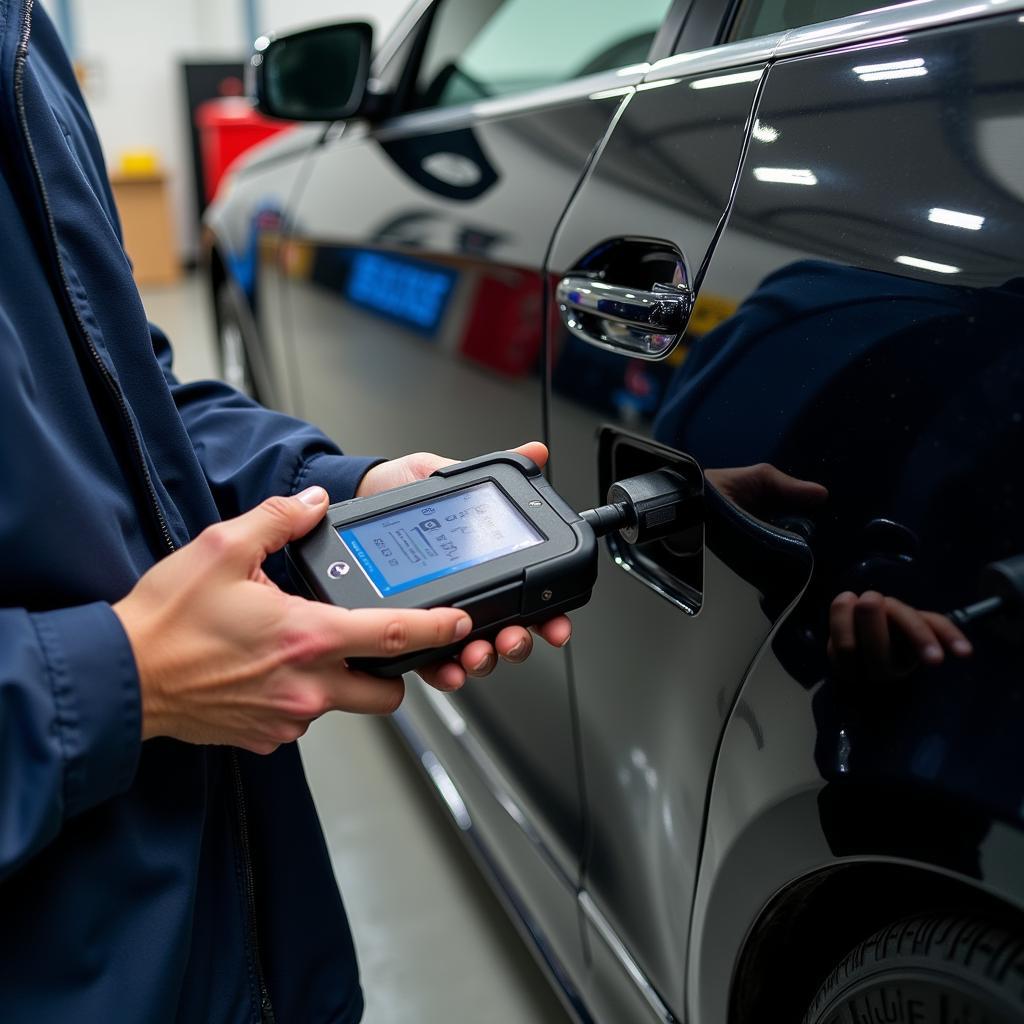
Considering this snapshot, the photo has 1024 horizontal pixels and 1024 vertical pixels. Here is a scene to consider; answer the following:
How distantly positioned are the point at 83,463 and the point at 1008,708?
53 cm

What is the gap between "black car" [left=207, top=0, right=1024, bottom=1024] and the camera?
Answer: 1.63ft

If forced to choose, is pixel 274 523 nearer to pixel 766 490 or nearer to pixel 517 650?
pixel 517 650

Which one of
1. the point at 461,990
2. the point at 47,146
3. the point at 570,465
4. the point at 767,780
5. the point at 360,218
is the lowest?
the point at 461,990

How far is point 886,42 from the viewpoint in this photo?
1.93ft

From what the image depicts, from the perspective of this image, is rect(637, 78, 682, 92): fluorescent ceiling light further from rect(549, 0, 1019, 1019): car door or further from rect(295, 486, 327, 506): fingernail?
rect(295, 486, 327, 506): fingernail

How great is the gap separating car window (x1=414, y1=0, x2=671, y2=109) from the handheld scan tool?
Answer: 0.73 m

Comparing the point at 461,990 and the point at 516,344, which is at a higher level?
the point at 516,344

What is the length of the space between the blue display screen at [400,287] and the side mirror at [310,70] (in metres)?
0.28

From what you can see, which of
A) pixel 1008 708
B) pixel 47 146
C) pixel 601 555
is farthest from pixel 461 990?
pixel 47 146

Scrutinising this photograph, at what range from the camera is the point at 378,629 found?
1.81 feet

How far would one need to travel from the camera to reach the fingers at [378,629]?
549 mm

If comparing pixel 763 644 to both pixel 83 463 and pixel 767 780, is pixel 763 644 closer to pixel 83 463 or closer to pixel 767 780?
pixel 767 780

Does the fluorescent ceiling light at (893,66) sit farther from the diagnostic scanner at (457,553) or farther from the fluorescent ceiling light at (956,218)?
the diagnostic scanner at (457,553)

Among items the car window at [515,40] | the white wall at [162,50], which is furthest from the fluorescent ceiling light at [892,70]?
→ the white wall at [162,50]
